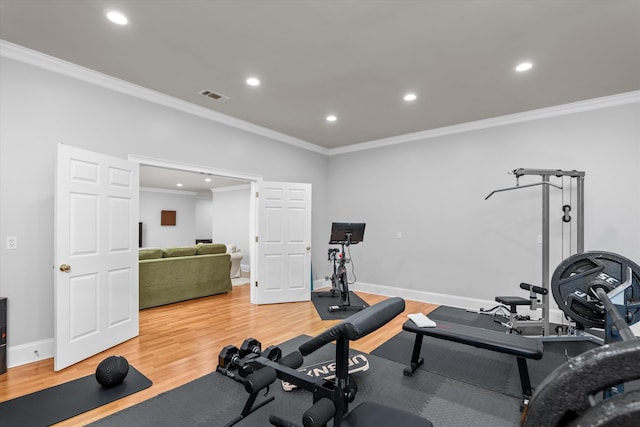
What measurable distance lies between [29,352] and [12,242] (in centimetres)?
106

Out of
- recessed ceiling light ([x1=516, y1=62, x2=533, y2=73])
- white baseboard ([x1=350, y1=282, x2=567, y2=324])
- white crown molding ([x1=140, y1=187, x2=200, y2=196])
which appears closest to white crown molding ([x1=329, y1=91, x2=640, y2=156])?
recessed ceiling light ([x1=516, y1=62, x2=533, y2=73])

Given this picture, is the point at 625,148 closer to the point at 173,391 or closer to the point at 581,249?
the point at 581,249

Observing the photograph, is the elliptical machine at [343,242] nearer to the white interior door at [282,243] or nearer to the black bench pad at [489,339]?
the white interior door at [282,243]

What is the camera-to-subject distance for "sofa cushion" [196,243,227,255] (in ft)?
18.4

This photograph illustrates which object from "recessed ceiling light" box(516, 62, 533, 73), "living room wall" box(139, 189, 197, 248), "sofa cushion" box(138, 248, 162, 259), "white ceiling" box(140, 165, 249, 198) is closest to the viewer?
"recessed ceiling light" box(516, 62, 533, 73)

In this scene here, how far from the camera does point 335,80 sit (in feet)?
11.6

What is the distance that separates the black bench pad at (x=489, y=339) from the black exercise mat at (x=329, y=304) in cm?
173

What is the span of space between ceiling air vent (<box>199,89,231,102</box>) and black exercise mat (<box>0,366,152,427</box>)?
10.2 feet

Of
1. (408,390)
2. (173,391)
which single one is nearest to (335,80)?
(408,390)

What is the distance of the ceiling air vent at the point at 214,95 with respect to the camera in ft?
12.6

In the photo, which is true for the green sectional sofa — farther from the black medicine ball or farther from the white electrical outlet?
the black medicine ball

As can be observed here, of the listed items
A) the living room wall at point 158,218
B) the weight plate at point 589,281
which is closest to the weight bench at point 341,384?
the weight plate at point 589,281

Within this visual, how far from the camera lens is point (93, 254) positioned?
3.18 m

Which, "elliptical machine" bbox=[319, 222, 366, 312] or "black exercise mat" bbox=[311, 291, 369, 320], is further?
"elliptical machine" bbox=[319, 222, 366, 312]
